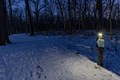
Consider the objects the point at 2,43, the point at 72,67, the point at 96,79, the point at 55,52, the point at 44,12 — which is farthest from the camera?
the point at 44,12

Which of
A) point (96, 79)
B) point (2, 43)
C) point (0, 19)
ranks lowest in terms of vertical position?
point (96, 79)

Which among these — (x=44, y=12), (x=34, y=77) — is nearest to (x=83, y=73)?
(x=34, y=77)

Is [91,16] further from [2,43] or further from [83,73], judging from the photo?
Result: [83,73]

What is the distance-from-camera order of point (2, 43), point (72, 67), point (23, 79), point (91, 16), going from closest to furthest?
point (23, 79)
point (72, 67)
point (2, 43)
point (91, 16)

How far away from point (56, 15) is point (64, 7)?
14290 millimetres

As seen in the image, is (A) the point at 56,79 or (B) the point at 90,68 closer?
(A) the point at 56,79

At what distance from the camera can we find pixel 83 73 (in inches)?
375

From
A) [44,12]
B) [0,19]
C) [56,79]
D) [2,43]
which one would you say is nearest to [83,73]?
[56,79]

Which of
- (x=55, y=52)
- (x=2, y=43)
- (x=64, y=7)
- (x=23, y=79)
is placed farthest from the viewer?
(x=64, y=7)

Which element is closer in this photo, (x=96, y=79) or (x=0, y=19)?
(x=96, y=79)

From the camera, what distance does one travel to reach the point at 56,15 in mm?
66562

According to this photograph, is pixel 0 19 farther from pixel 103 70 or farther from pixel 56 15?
pixel 56 15

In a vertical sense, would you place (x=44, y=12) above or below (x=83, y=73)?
above

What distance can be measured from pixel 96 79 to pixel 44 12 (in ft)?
186
